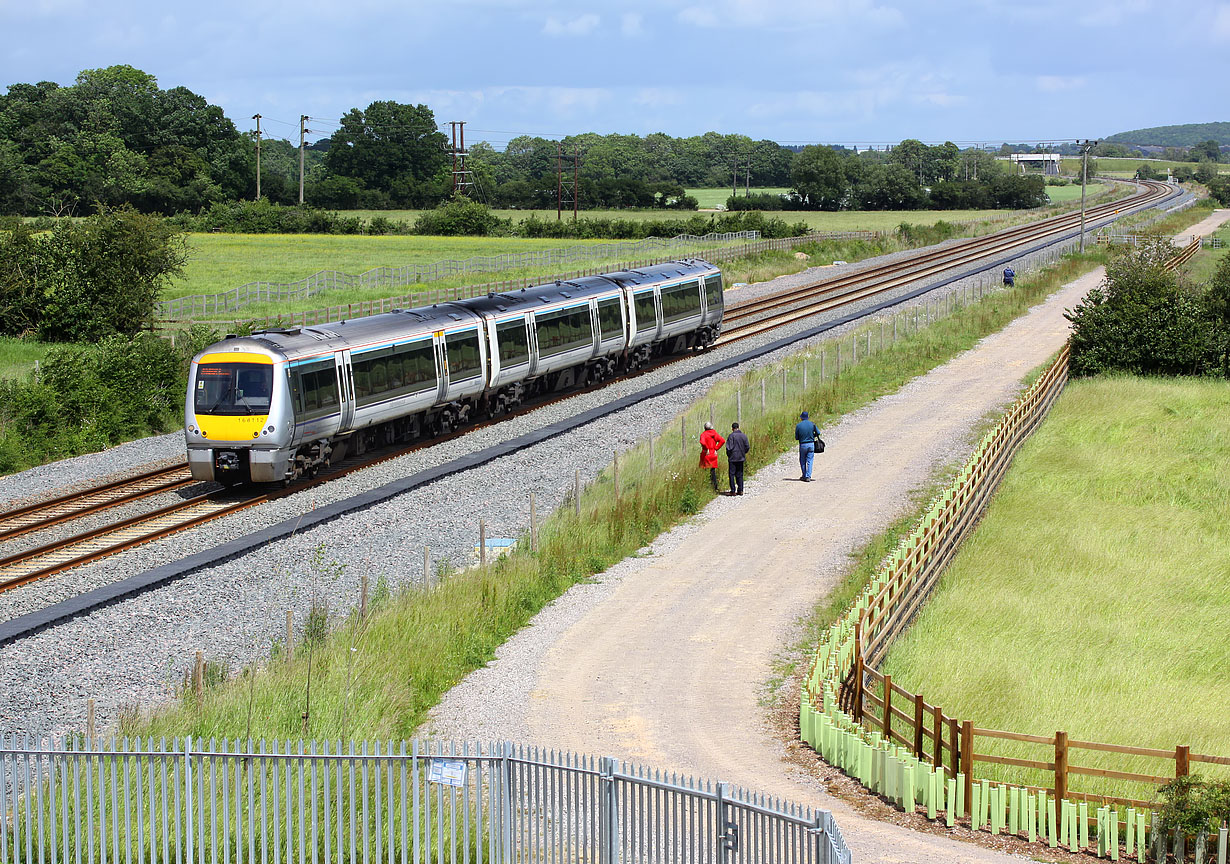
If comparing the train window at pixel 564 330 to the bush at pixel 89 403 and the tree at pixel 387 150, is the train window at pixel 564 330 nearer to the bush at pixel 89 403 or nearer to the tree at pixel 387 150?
the bush at pixel 89 403

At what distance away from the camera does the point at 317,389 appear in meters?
27.6

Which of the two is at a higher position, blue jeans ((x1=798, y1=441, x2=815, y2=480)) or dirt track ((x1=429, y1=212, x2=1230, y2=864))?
blue jeans ((x1=798, y1=441, x2=815, y2=480))

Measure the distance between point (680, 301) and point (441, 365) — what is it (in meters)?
14.5

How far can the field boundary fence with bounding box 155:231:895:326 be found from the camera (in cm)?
5759

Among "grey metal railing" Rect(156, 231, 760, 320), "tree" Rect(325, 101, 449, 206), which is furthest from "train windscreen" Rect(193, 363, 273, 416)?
"tree" Rect(325, 101, 449, 206)

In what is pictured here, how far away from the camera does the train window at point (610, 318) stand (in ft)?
131

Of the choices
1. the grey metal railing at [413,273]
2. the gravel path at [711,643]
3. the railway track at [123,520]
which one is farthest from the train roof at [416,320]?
the grey metal railing at [413,273]

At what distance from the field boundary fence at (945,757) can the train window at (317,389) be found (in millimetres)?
12825

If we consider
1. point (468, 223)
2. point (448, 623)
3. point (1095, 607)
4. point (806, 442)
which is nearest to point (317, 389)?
point (806, 442)

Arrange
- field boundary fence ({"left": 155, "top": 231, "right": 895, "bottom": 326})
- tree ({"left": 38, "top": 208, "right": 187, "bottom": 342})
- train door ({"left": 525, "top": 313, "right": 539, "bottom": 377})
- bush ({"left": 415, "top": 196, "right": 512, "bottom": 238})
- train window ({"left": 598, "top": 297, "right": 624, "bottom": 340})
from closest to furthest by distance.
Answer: train door ({"left": 525, "top": 313, "right": 539, "bottom": 377})
train window ({"left": 598, "top": 297, "right": 624, "bottom": 340})
tree ({"left": 38, "top": 208, "right": 187, "bottom": 342})
field boundary fence ({"left": 155, "top": 231, "right": 895, "bottom": 326})
bush ({"left": 415, "top": 196, "right": 512, "bottom": 238})

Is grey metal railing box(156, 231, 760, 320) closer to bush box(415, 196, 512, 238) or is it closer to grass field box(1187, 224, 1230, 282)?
bush box(415, 196, 512, 238)

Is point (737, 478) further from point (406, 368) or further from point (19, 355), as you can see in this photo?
point (19, 355)

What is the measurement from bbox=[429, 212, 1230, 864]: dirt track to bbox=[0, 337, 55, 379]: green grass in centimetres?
2440

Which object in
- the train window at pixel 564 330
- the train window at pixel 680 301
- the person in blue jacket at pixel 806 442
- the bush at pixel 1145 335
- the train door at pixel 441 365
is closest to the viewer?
the person in blue jacket at pixel 806 442
